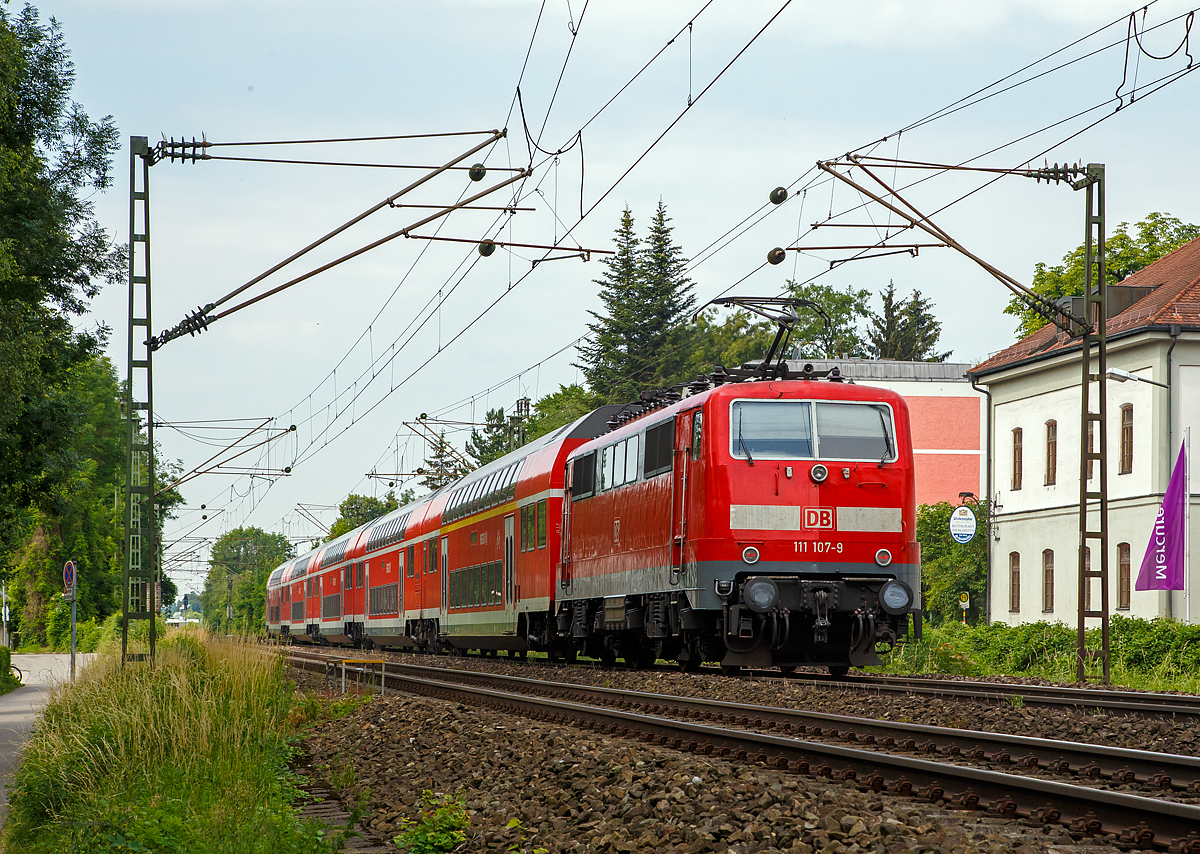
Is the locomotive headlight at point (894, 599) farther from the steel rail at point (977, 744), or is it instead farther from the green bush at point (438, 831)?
the green bush at point (438, 831)

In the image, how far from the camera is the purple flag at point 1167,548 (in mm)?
25594

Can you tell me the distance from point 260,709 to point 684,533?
5.88m

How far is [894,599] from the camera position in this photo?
53.4ft

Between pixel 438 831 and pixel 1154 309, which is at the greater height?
pixel 1154 309

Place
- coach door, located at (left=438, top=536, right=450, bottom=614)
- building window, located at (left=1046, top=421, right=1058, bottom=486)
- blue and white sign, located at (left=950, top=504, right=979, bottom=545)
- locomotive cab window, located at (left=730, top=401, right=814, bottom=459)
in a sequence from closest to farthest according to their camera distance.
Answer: locomotive cab window, located at (left=730, top=401, right=814, bottom=459), blue and white sign, located at (left=950, top=504, right=979, bottom=545), coach door, located at (left=438, top=536, right=450, bottom=614), building window, located at (left=1046, top=421, right=1058, bottom=486)

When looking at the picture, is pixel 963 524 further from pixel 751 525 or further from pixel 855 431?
pixel 751 525

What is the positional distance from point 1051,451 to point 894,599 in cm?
2537

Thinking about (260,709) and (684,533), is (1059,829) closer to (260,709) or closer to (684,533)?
(260,709)

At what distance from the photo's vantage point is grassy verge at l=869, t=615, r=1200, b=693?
21500mm

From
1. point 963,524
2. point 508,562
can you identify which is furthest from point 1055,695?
point 963,524

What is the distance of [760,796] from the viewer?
755cm

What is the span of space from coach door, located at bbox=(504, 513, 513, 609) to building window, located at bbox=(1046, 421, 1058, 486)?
19826 millimetres

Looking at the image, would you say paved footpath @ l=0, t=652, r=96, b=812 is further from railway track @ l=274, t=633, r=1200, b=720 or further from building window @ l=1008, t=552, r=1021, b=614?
building window @ l=1008, t=552, r=1021, b=614

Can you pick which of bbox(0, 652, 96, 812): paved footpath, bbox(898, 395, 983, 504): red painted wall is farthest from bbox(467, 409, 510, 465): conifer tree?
bbox(0, 652, 96, 812): paved footpath
